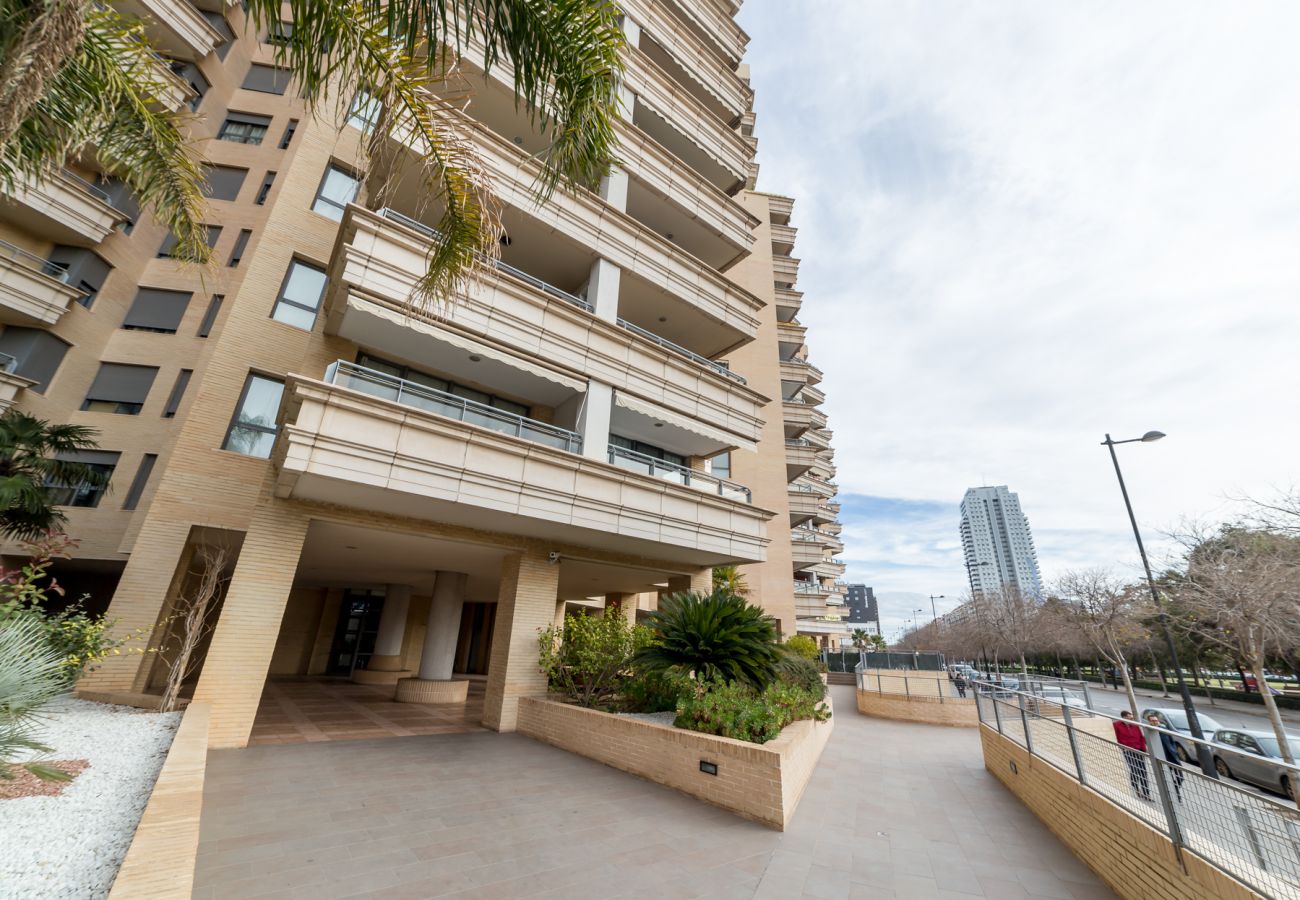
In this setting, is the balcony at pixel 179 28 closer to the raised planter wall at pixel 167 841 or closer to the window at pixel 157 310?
the window at pixel 157 310

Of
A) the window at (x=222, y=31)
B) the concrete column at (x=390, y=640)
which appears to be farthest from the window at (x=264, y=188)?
the concrete column at (x=390, y=640)

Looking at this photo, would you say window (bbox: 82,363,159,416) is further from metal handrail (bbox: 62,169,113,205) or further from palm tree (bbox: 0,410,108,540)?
metal handrail (bbox: 62,169,113,205)

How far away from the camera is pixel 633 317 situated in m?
16.7

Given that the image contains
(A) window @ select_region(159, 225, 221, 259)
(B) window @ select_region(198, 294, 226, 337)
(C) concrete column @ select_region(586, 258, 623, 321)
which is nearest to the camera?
(C) concrete column @ select_region(586, 258, 623, 321)

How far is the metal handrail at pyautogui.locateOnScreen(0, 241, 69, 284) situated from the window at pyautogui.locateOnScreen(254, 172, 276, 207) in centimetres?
585

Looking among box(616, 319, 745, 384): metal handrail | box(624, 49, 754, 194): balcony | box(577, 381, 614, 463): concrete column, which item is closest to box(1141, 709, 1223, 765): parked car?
box(616, 319, 745, 384): metal handrail

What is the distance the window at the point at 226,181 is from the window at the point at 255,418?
10924mm

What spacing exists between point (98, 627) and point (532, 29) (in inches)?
408

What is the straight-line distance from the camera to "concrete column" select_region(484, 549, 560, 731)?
11.1 meters

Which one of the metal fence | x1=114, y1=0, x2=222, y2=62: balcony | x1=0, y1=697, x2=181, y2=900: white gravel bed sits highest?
x1=114, y1=0, x2=222, y2=62: balcony

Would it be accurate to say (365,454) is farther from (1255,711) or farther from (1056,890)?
(1255,711)

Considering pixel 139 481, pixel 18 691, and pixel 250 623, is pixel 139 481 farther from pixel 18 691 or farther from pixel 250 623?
pixel 18 691

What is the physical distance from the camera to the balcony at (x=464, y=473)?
345 inches

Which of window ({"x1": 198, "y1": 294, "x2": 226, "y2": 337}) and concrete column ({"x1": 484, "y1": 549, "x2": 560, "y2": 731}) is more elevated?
window ({"x1": 198, "y1": 294, "x2": 226, "y2": 337})
